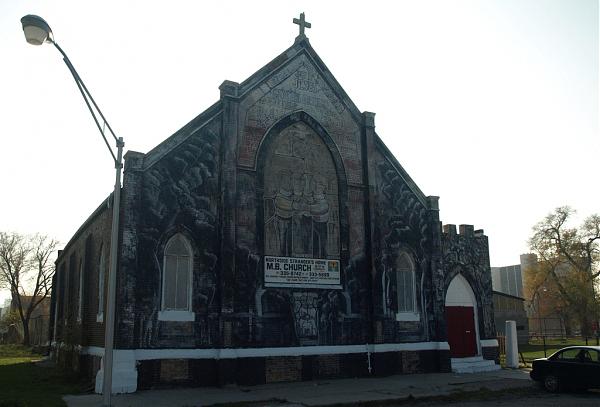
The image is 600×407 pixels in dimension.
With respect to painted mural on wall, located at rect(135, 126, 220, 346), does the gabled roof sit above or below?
above

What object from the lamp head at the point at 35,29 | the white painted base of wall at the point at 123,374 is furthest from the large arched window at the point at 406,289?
the lamp head at the point at 35,29

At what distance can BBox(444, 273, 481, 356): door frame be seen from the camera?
23344 mm

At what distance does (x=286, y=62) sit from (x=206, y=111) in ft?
12.5

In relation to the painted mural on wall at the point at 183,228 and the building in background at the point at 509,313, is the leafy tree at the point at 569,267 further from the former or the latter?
the painted mural on wall at the point at 183,228

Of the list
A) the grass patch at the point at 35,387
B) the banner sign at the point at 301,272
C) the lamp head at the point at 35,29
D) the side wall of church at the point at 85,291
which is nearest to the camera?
the lamp head at the point at 35,29

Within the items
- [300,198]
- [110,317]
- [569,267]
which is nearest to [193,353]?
[110,317]

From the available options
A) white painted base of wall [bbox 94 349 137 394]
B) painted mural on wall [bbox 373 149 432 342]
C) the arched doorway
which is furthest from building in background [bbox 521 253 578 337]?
white painted base of wall [bbox 94 349 137 394]

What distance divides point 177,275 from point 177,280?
16 centimetres

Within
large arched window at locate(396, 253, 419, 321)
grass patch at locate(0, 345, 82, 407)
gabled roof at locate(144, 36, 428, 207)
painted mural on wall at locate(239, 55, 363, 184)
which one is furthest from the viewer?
large arched window at locate(396, 253, 419, 321)

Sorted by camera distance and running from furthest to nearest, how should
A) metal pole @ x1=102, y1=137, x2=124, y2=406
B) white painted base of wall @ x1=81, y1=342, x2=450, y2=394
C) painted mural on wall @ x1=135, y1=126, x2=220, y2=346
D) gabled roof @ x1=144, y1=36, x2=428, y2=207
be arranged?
1. gabled roof @ x1=144, y1=36, x2=428, y2=207
2. painted mural on wall @ x1=135, y1=126, x2=220, y2=346
3. white painted base of wall @ x1=81, y1=342, x2=450, y2=394
4. metal pole @ x1=102, y1=137, x2=124, y2=406

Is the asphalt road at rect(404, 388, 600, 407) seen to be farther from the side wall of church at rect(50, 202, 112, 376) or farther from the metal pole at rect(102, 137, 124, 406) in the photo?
the side wall of church at rect(50, 202, 112, 376)

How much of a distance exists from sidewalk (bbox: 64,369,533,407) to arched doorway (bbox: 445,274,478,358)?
3.10 meters

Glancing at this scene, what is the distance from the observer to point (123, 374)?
15.5 m

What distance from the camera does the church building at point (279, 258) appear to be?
1680 cm
